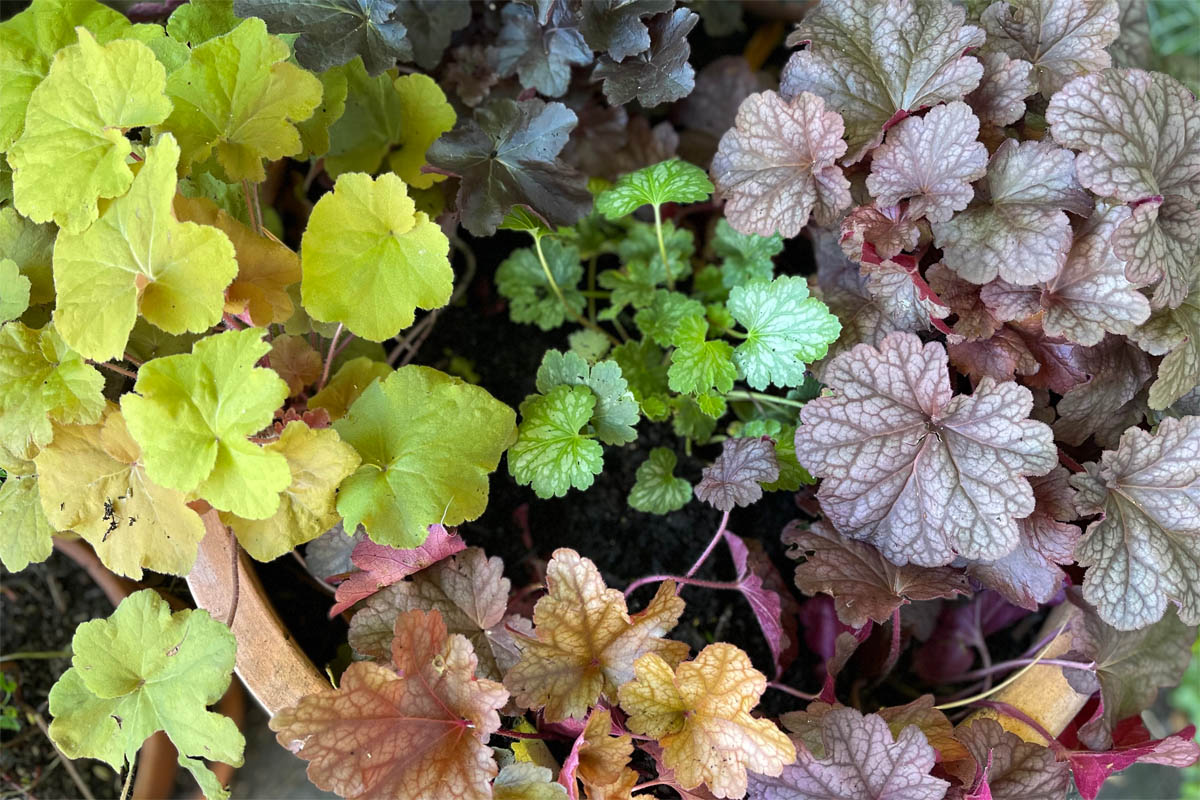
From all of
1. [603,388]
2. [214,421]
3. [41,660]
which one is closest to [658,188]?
[603,388]

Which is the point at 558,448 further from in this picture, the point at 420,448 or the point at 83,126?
the point at 83,126

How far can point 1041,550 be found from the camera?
1016 mm

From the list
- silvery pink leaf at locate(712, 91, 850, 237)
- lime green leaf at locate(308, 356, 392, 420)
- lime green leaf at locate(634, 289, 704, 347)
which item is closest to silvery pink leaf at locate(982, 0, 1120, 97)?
silvery pink leaf at locate(712, 91, 850, 237)

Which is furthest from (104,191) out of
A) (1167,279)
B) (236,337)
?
(1167,279)

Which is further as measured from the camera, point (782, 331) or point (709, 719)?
point (782, 331)

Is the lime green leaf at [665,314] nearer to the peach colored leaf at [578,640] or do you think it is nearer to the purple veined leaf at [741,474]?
the purple veined leaf at [741,474]

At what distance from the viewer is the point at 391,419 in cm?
100

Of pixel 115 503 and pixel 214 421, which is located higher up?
pixel 214 421

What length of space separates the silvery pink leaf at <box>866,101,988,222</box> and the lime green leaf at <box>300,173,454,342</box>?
517 millimetres

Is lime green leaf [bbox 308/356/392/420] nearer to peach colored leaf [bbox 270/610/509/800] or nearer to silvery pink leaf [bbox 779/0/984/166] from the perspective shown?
peach colored leaf [bbox 270/610/509/800]

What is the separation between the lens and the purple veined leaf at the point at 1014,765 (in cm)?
99

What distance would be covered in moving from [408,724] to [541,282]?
0.71 metres

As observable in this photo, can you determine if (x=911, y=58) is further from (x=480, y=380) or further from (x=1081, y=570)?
(x=480, y=380)

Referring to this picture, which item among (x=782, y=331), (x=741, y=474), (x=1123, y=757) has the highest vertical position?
(x=782, y=331)
